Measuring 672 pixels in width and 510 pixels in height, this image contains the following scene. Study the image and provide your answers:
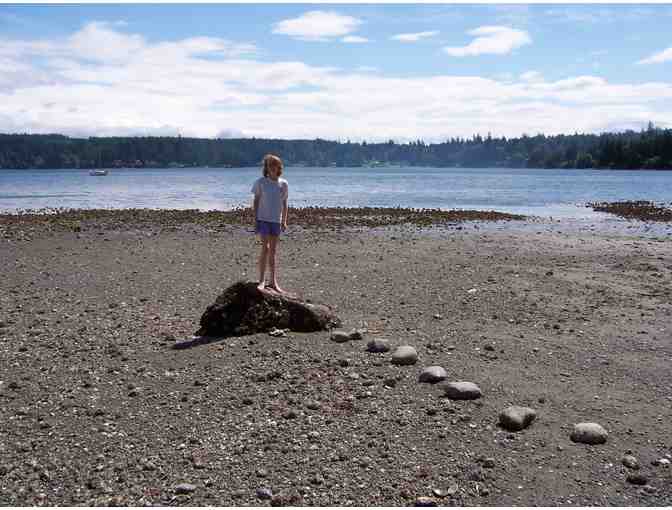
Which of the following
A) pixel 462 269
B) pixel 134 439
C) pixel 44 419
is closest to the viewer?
pixel 134 439

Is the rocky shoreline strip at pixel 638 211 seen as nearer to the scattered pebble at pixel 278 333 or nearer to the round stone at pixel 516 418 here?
the scattered pebble at pixel 278 333

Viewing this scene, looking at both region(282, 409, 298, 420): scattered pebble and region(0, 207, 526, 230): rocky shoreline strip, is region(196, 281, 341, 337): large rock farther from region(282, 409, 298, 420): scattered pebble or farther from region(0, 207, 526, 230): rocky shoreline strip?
region(0, 207, 526, 230): rocky shoreline strip

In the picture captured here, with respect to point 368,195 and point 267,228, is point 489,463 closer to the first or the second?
point 267,228

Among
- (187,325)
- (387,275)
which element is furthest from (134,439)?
(387,275)

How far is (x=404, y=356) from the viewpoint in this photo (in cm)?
929

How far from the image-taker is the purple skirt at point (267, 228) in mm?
11238

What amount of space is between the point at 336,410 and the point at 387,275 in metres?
Result: 10.1

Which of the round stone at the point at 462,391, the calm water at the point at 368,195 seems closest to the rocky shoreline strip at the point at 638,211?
the calm water at the point at 368,195

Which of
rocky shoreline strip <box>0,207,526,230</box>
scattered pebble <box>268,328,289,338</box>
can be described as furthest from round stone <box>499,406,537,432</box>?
rocky shoreline strip <box>0,207,526,230</box>

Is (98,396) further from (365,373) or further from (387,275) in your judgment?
(387,275)

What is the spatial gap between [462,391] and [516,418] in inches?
36.8

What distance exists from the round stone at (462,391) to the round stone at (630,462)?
1.89 metres

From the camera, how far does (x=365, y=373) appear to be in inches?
350

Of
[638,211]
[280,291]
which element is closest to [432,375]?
[280,291]
